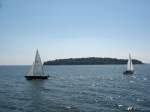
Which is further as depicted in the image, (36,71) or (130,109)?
(36,71)

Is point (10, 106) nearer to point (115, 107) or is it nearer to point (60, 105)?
point (60, 105)

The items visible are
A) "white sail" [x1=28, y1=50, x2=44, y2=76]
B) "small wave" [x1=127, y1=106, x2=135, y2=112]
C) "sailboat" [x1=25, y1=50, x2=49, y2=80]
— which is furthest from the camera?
"white sail" [x1=28, y1=50, x2=44, y2=76]

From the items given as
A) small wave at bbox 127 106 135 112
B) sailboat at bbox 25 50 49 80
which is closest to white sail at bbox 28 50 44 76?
sailboat at bbox 25 50 49 80

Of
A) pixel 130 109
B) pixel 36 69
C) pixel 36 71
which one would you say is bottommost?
pixel 130 109

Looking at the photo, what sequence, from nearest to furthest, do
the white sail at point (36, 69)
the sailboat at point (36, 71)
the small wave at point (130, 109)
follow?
the small wave at point (130, 109) → the sailboat at point (36, 71) → the white sail at point (36, 69)

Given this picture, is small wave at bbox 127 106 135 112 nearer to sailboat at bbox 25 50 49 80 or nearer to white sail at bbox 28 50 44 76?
sailboat at bbox 25 50 49 80

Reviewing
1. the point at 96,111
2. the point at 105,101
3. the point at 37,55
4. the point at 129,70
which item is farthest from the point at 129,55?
the point at 96,111

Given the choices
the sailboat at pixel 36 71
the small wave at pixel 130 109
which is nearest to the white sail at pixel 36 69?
→ the sailboat at pixel 36 71

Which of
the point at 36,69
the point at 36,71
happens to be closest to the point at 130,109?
the point at 36,69

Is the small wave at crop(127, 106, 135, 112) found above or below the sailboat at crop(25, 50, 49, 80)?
below

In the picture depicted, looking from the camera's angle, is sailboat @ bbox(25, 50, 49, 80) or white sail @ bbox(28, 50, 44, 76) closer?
sailboat @ bbox(25, 50, 49, 80)

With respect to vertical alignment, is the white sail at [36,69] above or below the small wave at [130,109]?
above

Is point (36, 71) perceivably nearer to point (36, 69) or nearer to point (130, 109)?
point (36, 69)

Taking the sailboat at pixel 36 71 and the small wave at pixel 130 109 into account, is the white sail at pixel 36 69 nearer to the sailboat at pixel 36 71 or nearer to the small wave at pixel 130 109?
the sailboat at pixel 36 71
